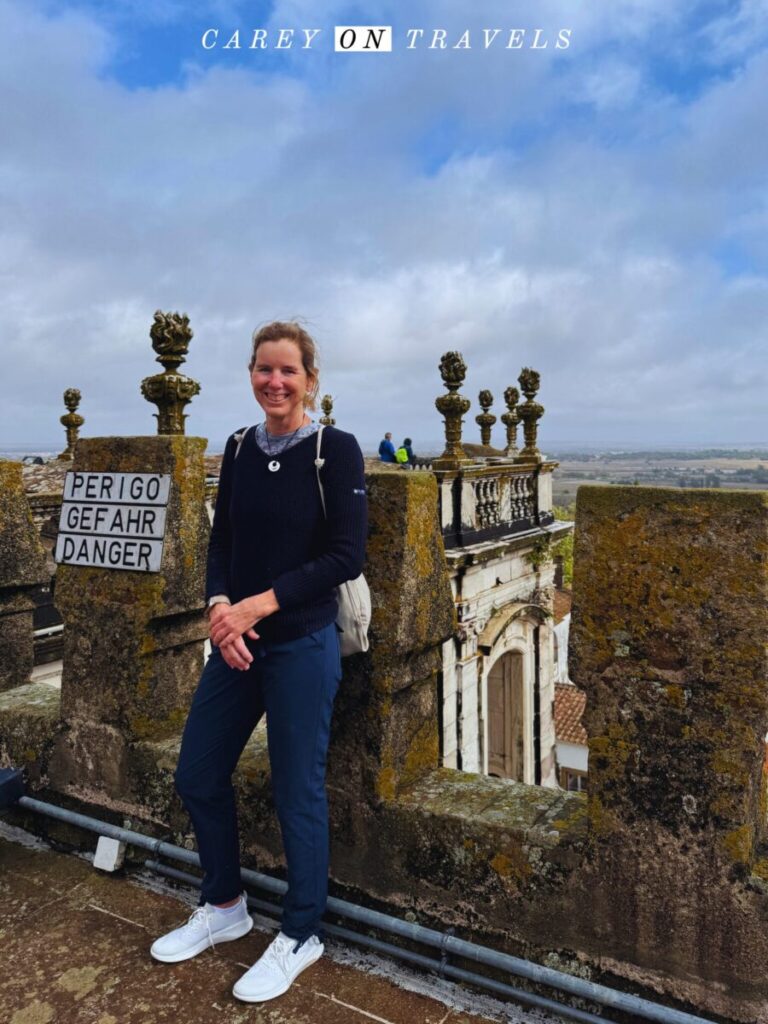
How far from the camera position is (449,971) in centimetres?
268

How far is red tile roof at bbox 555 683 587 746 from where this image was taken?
26219mm

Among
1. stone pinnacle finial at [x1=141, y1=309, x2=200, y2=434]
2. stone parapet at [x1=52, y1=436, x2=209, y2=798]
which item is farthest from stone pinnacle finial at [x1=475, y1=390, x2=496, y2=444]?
stone parapet at [x1=52, y1=436, x2=209, y2=798]

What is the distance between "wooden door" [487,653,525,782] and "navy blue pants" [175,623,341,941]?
13.7 meters

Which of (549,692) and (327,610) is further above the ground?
(327,610)

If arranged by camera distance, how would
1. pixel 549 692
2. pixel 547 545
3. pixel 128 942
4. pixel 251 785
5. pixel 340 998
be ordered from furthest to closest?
pixel 549 692 → pixel 547 545 → pixel 251 785 → pixel 128 942 → pixel 340 998

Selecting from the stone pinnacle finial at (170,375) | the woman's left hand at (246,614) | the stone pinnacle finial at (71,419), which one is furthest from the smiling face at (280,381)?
the stone pinnacle finial at (71,419)

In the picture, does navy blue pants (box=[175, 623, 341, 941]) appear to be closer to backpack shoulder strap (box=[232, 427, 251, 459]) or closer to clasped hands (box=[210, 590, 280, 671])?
clasped hands (box=[210, 590, 280, 671])

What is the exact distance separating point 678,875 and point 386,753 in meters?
1.06

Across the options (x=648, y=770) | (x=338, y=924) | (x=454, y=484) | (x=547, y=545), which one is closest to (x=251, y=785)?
(x=338, y=924)

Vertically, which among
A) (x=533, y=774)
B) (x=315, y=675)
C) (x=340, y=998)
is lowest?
(x=533, y=774)

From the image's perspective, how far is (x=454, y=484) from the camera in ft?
Result: 42.1

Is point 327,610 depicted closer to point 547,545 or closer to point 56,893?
point 56,893

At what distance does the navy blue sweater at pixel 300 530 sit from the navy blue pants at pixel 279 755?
0.40 ft

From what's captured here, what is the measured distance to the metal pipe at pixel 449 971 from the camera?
248 cm
